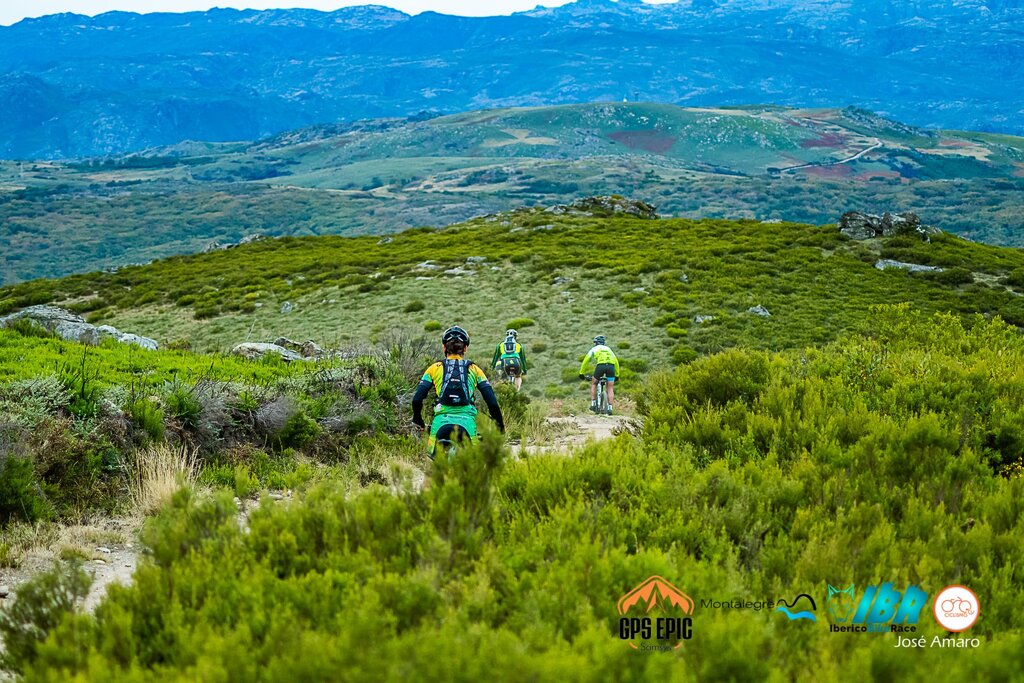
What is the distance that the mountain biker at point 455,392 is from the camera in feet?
26.6

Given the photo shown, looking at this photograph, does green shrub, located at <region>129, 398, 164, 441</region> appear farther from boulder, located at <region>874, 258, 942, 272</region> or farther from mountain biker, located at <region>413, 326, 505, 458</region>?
boulder, located at <region>874, 258, 942, 272</region>

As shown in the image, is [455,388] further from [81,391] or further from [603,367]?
[603,367]

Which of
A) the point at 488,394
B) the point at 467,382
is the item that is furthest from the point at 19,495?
the point at 488,394

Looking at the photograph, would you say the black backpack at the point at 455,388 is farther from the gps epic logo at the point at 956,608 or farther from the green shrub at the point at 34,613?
the gps epic logo at the point at 956,608

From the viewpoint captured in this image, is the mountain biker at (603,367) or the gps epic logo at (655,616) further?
the mountain biker at (603,367)

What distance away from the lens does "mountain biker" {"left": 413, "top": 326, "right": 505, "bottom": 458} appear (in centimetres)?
812

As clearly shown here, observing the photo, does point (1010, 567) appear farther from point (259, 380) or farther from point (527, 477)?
point (259, 380)

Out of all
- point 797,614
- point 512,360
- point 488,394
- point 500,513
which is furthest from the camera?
point 512,360

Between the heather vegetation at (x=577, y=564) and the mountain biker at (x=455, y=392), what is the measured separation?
4.89 feet

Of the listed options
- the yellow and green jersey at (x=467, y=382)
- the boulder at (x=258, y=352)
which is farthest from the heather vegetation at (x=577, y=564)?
the boulder at (x=258, y=352)

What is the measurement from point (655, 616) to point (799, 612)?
2.74ft

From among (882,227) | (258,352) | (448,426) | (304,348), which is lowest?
(882,227)

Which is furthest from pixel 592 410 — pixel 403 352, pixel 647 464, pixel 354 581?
pixel 354 581

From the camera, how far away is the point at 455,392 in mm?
8180
